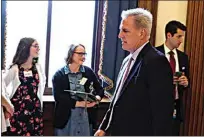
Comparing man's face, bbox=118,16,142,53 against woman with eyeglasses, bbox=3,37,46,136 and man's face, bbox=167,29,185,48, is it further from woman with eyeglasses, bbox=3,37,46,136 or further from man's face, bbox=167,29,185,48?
man's face, bbox=167,29,185,48

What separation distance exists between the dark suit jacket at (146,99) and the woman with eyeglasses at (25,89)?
130cm

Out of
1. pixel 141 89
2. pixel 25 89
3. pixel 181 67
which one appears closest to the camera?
pixel 141 89

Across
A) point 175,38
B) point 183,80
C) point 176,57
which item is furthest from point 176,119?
point 175,38

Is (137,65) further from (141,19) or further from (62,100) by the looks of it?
(62,100)

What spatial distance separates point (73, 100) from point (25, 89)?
1.38ft

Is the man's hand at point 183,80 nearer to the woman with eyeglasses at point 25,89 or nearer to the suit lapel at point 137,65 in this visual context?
the woman with eyeglasses at point 25,89

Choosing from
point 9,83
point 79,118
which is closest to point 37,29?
point 9,83

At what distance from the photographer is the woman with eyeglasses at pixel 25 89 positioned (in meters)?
2.92

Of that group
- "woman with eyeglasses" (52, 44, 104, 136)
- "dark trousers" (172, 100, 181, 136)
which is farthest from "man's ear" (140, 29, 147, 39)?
"dark trousers" (172, 100, 181, 136)

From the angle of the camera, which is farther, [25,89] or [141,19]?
[25,89]

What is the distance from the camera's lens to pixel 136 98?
1.76 metres

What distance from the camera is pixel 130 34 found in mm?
1831

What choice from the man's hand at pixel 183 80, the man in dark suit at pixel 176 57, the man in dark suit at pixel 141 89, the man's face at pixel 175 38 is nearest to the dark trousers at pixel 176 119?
the man in dark suit at pixel 176 57

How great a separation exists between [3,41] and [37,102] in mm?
649
